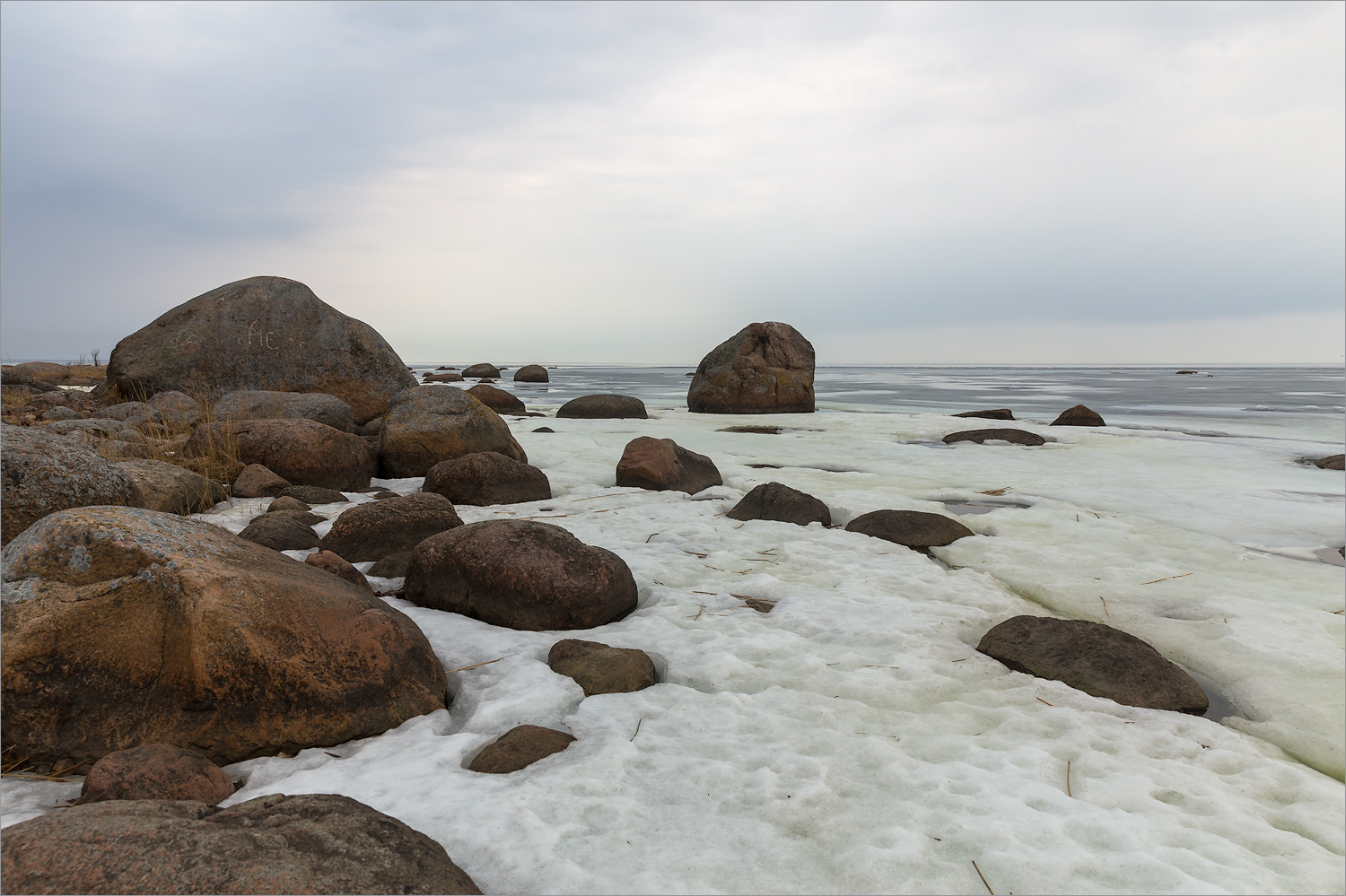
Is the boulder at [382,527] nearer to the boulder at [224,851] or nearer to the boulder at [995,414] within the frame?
the boulder at [224,851]

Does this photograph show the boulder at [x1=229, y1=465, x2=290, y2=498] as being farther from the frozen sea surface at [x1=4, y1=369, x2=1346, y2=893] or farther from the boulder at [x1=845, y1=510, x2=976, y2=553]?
the boulder at [x1=845, y1=510, x2=976, y2=553]

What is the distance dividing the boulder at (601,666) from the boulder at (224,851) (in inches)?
48.5

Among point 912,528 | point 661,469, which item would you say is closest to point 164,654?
point 912,528

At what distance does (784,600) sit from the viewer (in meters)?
4.09

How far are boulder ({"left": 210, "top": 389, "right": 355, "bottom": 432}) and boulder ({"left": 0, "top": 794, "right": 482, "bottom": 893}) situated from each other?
22.7ft

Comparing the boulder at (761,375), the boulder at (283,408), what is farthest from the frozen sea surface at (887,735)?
the boulder at (761,375)

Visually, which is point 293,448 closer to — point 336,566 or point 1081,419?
point 336,566

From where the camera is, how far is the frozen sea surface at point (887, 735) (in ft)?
6.50

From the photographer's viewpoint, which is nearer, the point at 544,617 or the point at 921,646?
the point at 921,646

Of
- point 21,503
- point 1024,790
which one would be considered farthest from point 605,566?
point 21,503

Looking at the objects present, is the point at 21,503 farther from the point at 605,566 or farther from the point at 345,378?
the point at 345,378

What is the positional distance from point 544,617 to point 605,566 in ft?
1.41

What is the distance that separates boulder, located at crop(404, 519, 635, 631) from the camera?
12.2ft

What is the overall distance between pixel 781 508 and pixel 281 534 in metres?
3.64
